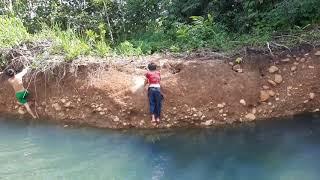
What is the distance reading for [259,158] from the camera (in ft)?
18.1

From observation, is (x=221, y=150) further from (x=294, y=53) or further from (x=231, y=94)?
(x=294, y=53)

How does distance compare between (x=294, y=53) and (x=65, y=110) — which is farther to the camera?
(x=65, y=110)

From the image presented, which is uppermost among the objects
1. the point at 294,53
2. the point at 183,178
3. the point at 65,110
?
the point at 294,53

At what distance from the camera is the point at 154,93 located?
694cm

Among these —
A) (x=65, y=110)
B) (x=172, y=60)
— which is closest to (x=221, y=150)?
(x=172, y=60)

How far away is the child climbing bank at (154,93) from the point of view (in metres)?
6.95

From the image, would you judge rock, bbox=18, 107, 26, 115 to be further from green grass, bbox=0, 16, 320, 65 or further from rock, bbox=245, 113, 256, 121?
rock, bbox=245, 113, 256, 121

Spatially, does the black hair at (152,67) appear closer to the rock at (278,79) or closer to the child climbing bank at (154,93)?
the child climbing bank at (154,93)

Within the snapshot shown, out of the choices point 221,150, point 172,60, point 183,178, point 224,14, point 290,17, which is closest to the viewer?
point 183,178

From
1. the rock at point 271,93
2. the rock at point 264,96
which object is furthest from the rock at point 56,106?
the rock at point 271,93

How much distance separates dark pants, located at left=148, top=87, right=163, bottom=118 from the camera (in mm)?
6938

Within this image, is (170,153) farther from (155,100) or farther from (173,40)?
(173,40)

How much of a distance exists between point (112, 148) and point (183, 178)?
62.5 inches

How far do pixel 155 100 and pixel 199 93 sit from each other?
0.79 m
